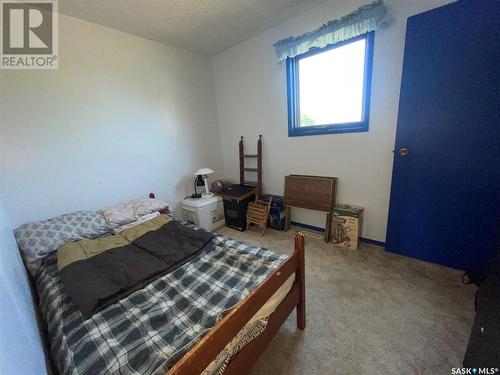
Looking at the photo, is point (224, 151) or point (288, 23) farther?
point (224, 151)

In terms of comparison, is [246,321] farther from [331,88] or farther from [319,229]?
[331,88]

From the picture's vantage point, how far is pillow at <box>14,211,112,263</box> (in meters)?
1.57

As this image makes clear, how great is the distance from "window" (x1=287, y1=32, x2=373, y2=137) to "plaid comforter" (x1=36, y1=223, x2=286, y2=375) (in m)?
1.70

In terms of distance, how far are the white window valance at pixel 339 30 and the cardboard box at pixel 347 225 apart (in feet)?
5.56

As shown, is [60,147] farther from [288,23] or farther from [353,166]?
[353,166]

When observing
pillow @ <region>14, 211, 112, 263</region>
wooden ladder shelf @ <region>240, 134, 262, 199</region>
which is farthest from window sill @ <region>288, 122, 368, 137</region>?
pillow @ <region>14, 211, 112, 263</region>

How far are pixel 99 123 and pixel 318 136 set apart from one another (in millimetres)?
2441

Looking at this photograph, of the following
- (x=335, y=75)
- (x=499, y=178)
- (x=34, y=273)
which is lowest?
(x=34, y=273)

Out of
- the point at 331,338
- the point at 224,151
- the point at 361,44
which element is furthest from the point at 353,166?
the point at 224,151

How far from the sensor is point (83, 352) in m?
0.86

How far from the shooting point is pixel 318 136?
7.95 ft

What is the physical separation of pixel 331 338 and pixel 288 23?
3008 mm

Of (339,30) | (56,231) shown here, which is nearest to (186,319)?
(56,231)

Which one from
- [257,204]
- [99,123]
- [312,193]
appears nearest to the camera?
[99,123]
